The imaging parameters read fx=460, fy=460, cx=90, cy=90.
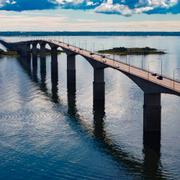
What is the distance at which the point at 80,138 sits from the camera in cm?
7125

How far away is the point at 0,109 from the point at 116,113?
23430 millimetres

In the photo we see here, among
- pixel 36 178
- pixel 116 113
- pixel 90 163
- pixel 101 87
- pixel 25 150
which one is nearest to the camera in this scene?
pixel 36 178

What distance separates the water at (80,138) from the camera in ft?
188

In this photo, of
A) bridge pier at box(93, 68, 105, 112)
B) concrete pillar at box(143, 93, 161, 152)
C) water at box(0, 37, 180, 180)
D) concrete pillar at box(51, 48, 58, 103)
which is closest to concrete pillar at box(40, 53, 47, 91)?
concrete pillar at box(51, 48, 58, 103)

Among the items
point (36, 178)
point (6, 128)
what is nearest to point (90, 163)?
point (36, 178)

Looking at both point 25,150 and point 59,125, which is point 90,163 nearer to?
point 25,150

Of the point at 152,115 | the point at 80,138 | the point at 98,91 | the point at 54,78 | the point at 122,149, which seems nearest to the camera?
the point at 122,149

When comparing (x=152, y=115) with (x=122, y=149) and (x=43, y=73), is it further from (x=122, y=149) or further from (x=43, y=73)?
(x=43, y=73)

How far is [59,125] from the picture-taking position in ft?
260

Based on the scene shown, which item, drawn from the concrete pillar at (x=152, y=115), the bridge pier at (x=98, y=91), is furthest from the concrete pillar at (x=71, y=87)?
the concrete pillar at (x=152, y=115)

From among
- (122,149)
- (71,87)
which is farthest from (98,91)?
(122,149)

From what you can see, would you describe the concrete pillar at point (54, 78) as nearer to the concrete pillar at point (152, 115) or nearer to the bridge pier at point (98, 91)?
the bridge pier at point (98, 91)

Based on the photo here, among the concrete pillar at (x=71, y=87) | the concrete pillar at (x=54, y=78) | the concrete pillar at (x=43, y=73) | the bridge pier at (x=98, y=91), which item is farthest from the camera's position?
the concrete pillar at (x=43, y=73)

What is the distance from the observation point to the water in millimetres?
57191
